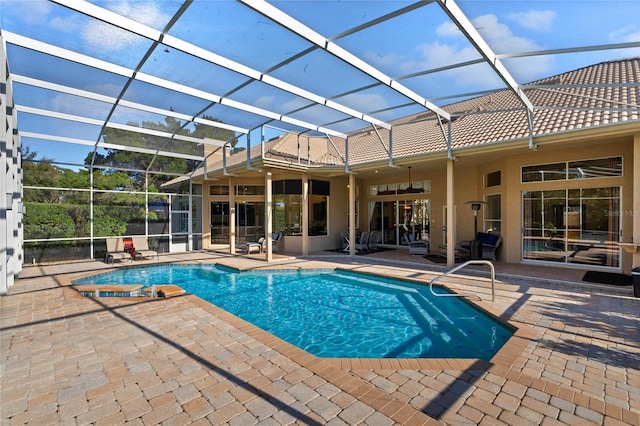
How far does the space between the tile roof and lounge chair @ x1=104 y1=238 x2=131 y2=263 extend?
16.5 feet

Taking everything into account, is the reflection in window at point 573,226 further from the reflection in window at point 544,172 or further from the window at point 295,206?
the window at point 295,206

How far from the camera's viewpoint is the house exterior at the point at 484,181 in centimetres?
834

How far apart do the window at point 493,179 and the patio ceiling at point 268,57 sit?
3.91 m

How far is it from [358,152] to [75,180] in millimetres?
11713

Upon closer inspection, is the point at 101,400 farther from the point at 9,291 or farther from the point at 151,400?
the point at 9,291

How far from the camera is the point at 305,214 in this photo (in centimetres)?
1358

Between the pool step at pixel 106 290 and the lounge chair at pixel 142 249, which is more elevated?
the lounge chair at pixel 142 249

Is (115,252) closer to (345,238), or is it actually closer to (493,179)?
(345,238)

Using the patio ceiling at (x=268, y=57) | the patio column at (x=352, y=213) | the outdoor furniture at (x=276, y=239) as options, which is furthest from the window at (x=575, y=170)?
the outdoor furniture at (x=276, y=239)

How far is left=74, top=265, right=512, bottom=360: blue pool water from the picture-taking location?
194 inches

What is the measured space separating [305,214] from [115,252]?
298 inches

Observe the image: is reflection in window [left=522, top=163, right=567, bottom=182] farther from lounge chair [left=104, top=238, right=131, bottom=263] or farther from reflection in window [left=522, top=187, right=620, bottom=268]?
lounge chair [left=104, top=238, right=131, bottom=263]

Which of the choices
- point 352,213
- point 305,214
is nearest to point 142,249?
point 305,214

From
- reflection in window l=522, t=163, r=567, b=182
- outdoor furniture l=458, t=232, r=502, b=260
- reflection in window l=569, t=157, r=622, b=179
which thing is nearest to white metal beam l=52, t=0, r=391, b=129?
reflection in window l=522, t=163, r=567, b=182
